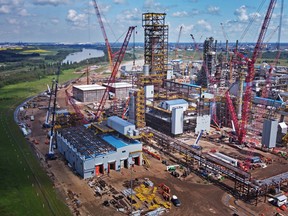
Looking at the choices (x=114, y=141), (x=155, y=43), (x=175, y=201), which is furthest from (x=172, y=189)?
(x=155, y=43)

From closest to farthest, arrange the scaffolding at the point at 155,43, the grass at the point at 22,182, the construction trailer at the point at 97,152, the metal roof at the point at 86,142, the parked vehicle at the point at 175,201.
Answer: the grass at the point at 22,182, the parked vehicle at the point at 175,201, the construction trailer at the point at 97,152, the metal roof at the point at 86,142, the scaffolding at the point at 155,43

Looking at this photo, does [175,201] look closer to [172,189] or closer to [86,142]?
[172,189]

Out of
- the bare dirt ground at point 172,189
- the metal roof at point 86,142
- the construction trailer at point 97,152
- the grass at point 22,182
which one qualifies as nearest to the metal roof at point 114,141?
the construction trailer at point 97,152

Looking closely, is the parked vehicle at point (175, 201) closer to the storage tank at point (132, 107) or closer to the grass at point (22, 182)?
the grass at point (22, 182)

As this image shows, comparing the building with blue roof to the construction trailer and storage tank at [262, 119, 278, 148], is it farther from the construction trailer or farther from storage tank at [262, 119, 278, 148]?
the construction trailer

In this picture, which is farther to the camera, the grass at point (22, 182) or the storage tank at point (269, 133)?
the storage tank at point (269, 133)

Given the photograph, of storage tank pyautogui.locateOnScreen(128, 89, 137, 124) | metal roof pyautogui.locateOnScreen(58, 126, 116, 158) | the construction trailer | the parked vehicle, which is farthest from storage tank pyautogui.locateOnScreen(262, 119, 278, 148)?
metal roof pyautogui.locateOnScreen(58, 126, 116, 158)
